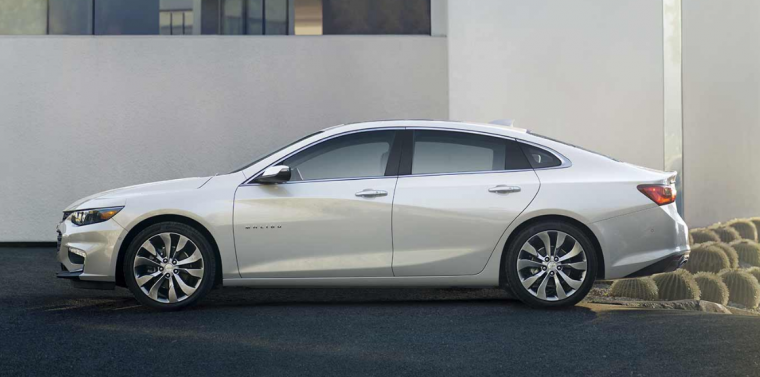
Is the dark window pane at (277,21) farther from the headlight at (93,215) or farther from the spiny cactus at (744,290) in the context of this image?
the spiny cactus at (744,290)

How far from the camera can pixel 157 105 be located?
13453 mm

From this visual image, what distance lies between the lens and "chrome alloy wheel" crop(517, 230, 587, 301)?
7.36m

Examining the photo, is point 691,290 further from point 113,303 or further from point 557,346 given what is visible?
point 113,303

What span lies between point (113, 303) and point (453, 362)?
3.76 meters

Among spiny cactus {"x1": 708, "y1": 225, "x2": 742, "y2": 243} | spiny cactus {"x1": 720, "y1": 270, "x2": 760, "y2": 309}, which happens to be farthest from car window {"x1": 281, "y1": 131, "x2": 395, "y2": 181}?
spiny cactus {"x1": 708, "y1": 225, "x2": 742, "y2": 243}

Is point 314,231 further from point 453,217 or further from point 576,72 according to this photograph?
point 576,72

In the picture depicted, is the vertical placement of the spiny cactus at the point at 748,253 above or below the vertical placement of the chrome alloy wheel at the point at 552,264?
below

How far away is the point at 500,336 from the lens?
6.36 metres

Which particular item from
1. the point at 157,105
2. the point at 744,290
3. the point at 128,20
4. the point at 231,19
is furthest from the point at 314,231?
the point at 128,20

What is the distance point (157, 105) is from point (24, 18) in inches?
95.8

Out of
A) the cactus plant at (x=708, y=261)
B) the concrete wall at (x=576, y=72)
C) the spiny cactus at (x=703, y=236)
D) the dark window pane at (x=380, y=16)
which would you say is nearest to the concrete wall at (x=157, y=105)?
the dark window pane at (x=380, y=16)

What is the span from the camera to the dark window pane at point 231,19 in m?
13.7

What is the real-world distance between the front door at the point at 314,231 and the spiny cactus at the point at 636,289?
335 centimetres

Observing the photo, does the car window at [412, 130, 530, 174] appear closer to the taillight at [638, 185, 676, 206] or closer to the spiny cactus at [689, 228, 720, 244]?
the taillight at [638, 185, 676, 206]
